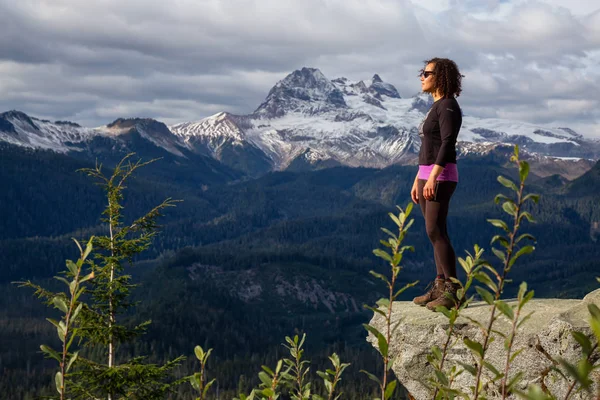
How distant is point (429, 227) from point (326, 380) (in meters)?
8.05

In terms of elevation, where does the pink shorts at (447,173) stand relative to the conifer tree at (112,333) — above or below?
above

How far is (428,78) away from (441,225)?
147 inches

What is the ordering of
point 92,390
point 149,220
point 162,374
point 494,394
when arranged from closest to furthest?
point 494,394 < point 92,390 < point 162,374 < point 149,220

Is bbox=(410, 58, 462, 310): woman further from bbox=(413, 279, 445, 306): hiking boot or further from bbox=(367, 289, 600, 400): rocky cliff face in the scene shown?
bbox=(367, 289, 600, 400): rocky cliff face

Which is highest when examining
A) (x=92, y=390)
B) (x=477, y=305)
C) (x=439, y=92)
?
(x=439, y=92)

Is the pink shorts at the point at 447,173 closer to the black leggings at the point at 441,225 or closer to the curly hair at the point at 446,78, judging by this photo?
the black leggings at the point at 441,225

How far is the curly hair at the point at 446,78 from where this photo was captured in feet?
51.0

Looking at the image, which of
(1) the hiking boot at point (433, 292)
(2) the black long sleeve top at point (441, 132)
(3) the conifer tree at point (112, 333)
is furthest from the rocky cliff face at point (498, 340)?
(3) the conifer tree at point (112, 333)

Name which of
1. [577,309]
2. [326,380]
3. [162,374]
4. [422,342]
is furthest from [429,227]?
[162,374]

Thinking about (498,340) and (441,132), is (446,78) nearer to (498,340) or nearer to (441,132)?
(441,132)

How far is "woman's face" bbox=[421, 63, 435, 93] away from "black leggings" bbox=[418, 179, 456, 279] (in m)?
2.38

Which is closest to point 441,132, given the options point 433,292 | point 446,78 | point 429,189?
point 429,189

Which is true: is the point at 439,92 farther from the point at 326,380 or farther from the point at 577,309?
the point at 326,380

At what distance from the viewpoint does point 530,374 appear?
1262 cm
